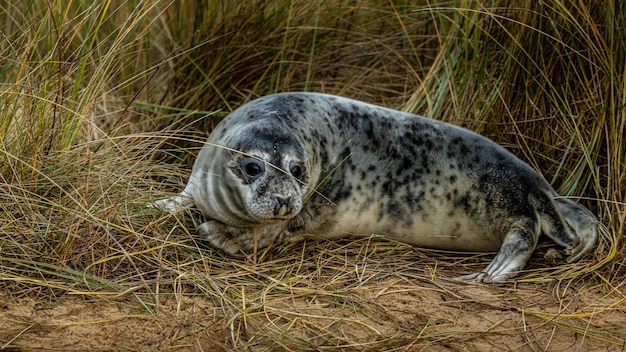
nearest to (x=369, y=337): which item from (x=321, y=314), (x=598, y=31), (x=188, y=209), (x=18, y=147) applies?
(x=321, y=314)

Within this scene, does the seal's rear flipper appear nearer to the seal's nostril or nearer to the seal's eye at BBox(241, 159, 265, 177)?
the seal's nostril

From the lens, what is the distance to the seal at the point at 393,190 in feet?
13.4

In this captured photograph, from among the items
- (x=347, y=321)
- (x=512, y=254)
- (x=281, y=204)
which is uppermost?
(x=281, y=204)

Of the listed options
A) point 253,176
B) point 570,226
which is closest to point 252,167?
point 253,176

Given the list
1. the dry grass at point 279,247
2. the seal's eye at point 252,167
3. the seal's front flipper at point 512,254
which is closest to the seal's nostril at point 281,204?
the seal's eye at point 252,167

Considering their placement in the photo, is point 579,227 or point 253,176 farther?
point 579,227

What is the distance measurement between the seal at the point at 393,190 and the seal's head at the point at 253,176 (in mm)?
10

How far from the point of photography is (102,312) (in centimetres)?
328

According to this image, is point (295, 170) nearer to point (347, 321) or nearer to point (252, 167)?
point (252, 167)

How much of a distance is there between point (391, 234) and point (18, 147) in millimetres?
1657

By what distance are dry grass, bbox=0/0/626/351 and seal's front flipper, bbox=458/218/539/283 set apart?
0.07m

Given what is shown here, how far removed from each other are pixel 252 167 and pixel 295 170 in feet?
0.59

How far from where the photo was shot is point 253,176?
12.5 feet

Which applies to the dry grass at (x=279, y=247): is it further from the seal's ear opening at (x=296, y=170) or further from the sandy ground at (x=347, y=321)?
the seal's ear opening at (x=296, y=170)
